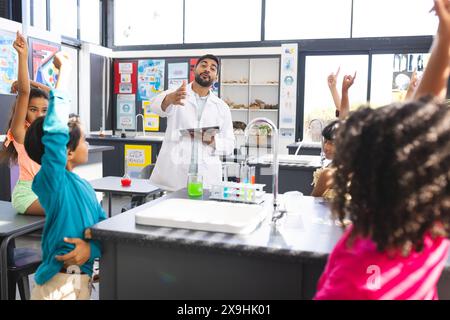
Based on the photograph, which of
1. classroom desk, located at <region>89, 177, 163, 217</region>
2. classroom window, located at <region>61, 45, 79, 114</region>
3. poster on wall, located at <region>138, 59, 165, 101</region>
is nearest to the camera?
classroom desk, located at <region>89, 177, 163, 217</region>

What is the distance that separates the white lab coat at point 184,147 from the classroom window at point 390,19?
15.2ft

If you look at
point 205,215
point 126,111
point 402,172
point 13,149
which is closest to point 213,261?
point 205,215

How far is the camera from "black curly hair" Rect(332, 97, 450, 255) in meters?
0.87

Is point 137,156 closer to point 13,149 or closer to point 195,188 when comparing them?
point 13,149

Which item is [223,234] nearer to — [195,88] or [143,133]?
[195,88]

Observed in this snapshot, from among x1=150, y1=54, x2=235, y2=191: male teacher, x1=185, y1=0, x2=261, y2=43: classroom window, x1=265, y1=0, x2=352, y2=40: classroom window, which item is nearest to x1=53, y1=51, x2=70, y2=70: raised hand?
x1=150, y1=54, x2=235, y2=191: male teacher

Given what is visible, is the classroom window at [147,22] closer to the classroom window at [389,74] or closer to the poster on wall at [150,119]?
the poster on wall at [150,119]

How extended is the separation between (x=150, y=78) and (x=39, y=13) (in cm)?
209

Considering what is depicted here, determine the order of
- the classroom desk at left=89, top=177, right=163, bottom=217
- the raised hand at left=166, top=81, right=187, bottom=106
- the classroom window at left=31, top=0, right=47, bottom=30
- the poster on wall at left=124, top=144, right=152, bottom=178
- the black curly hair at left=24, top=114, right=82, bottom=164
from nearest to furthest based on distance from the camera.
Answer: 1. the black curly hair at left=24, top=114, right=82, bottom=164
2. the raised hand at left=166, top=81, right=187, bottom=106
3. the classroom desk at left=89, top=177, right=163, bottom=217
4. the classroom window at left=31, top=0, right=47, bottom=30
5. the poster on wall at left=124, top=144, right=152, bottom=178

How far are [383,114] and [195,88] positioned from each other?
2175 mm

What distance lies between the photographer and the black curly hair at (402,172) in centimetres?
87

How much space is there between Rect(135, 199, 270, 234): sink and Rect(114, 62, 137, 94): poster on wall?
6333 millimetres

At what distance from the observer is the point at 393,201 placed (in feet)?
2.90

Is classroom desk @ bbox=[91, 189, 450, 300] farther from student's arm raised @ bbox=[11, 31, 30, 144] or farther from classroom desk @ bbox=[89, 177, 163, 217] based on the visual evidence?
classroom desk @ bbox=[89, 177, 163, 217]
